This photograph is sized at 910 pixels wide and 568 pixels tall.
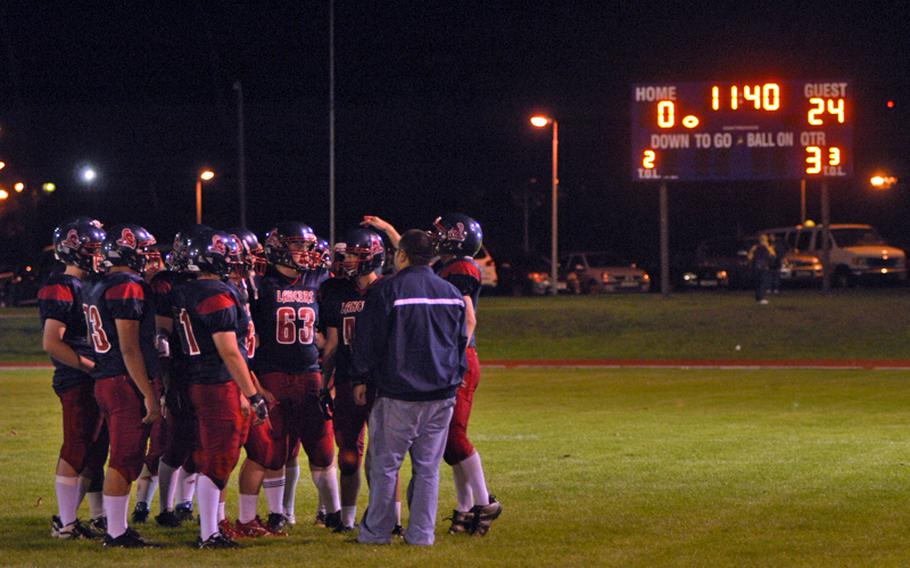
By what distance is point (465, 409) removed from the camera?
9.00 m

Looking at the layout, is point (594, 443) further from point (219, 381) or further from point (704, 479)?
point (219, 381)

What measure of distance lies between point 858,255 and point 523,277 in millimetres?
11312

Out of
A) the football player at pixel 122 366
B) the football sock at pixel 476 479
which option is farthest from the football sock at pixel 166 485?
the football sock at pixel 476 479

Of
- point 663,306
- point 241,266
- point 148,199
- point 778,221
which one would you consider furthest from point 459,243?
point 148,199

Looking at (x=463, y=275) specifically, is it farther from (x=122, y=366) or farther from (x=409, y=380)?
(x=122, y=366)

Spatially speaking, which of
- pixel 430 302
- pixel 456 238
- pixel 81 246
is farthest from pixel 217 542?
pixel 456 238

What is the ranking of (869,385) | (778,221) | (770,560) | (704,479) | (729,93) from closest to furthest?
1. (770,560)
2. (704,479)
3. (869,385)
4. (729,93)
5. (778,221)

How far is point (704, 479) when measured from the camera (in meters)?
11.0

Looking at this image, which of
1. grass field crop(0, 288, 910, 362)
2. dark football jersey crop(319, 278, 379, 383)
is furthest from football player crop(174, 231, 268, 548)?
grass field crop(0, 288, 910, 362)

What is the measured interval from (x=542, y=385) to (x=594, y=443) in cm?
687

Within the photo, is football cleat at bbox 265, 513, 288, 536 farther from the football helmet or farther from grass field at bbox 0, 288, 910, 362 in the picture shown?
grass field at bbox 0, 288, 910, 362

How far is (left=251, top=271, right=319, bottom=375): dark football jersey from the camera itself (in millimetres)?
8938

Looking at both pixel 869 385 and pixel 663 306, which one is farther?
pixel 663 306

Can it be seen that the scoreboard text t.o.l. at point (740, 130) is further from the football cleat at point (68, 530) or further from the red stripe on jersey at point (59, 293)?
the football cleat at point (68, 530)
